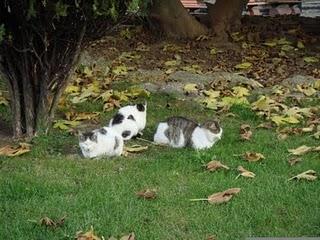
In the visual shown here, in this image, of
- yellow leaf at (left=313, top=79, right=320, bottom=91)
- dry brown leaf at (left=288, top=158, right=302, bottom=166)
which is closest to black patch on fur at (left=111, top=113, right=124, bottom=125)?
dry brown leaf at (left=288, top=158, right=302, bottom=166)

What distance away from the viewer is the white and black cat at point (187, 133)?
6.26 m

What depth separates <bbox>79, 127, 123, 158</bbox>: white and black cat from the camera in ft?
19.2

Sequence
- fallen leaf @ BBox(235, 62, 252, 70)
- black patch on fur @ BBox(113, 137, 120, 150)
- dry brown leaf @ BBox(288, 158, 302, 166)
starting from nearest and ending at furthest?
dry brown leaf @ BBox(288, 158, 302, 166), black patch on fur @ BBox(113, 137, 120, 150), fallen leaf @ BBox(235, 62, 252, 70)

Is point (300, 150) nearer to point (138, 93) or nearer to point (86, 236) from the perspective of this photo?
point (86, 236)

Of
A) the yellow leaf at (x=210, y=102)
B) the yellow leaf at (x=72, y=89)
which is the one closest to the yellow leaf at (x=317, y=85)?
the yellow leaf at (x=210, y=102)

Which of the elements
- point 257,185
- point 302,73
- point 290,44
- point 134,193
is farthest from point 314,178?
point 290,44

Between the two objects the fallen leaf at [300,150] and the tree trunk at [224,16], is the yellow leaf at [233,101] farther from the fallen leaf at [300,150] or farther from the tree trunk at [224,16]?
the tree trunk at [224,16]

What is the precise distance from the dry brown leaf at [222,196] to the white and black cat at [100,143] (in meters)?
1.36

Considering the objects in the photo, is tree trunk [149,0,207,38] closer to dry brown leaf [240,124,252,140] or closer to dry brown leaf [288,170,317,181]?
dry brown leaf [240,124,252,140]

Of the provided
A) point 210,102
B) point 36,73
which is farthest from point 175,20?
point 36,73

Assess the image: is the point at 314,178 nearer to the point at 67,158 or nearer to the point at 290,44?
the point at 67,158

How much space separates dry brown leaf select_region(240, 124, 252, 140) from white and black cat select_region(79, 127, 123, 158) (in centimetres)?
128

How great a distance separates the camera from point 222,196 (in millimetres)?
4891

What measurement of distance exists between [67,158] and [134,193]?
1.17 metres
